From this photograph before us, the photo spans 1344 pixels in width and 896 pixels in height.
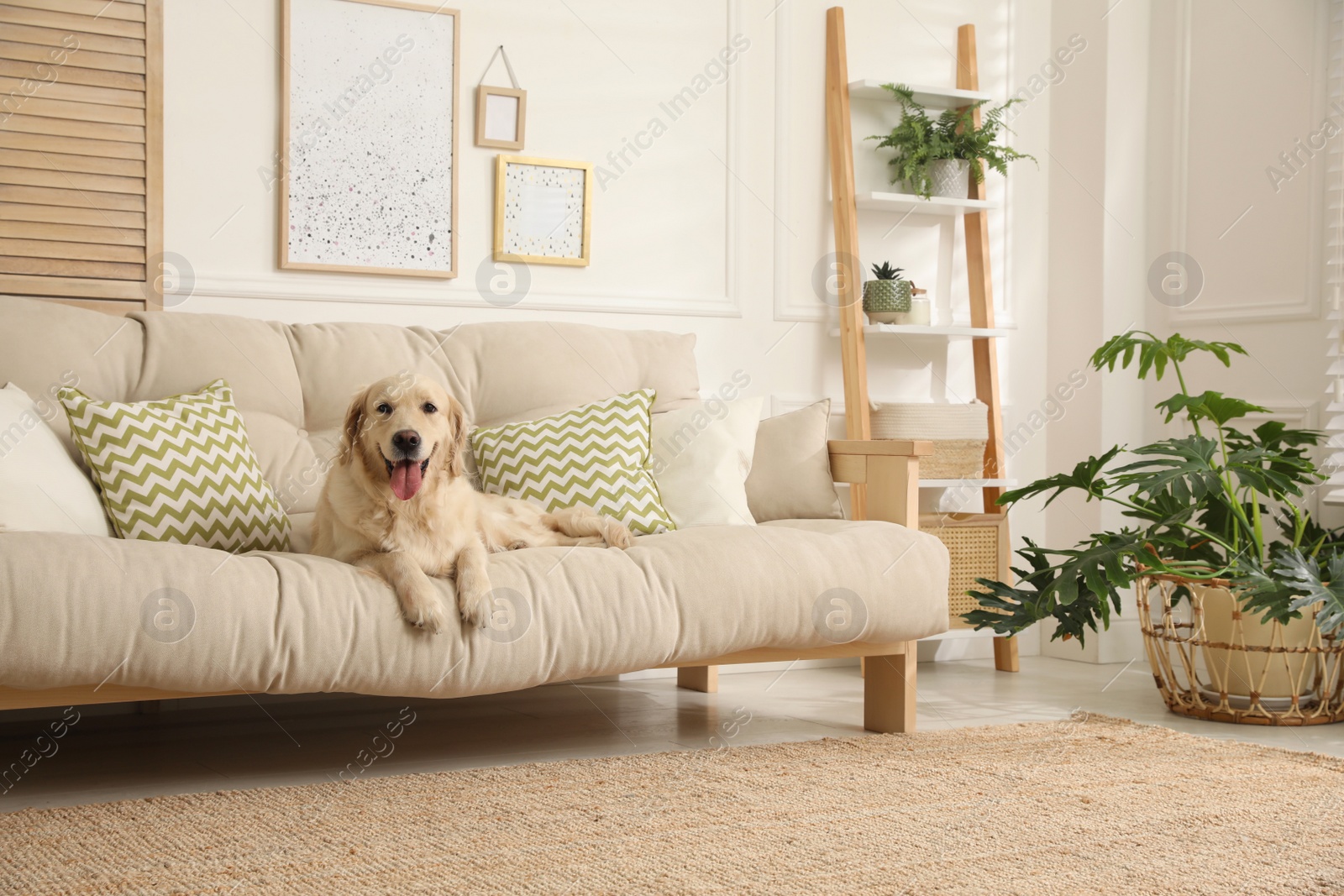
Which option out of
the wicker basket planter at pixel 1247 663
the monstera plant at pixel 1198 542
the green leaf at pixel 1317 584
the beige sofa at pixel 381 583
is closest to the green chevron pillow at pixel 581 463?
the beige sofa at pixel 381 583

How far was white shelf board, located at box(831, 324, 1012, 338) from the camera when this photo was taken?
3736 millimetres

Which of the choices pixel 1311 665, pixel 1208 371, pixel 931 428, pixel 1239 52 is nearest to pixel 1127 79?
pixel 1239 52

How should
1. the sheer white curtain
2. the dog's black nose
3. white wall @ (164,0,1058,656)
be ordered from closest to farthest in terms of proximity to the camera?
1. the dog's black nose
2. white wall @ (164,0,1058,656)
3. the sheer white curtain

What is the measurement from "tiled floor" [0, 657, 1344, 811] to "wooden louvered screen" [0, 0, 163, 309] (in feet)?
3.53

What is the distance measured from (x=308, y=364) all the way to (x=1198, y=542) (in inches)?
90.4

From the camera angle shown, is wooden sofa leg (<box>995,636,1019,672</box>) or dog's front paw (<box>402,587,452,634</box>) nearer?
dog's front paw (<box>402,587,452,634</box>)

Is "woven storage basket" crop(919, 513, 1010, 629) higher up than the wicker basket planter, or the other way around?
"woven storage basket" crop(919, 513, 1010, 629)

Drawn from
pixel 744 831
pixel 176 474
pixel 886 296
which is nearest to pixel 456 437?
pixel 176 474

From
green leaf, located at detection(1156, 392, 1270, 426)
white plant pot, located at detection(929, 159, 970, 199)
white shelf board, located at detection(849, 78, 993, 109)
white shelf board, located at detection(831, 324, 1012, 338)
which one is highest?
white shelf board, located at detection(849, 78, 993, 109)

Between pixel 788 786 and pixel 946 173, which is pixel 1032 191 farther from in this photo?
pixel 788 786

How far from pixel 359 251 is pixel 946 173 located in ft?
6.02

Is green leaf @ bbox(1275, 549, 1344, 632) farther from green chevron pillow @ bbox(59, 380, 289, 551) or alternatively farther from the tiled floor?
green chevron pillow @ bbox(59, 380, 289, 551)

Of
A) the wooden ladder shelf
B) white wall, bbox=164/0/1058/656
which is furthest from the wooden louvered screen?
the wooden ladder shelf

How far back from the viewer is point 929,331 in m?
3.77
